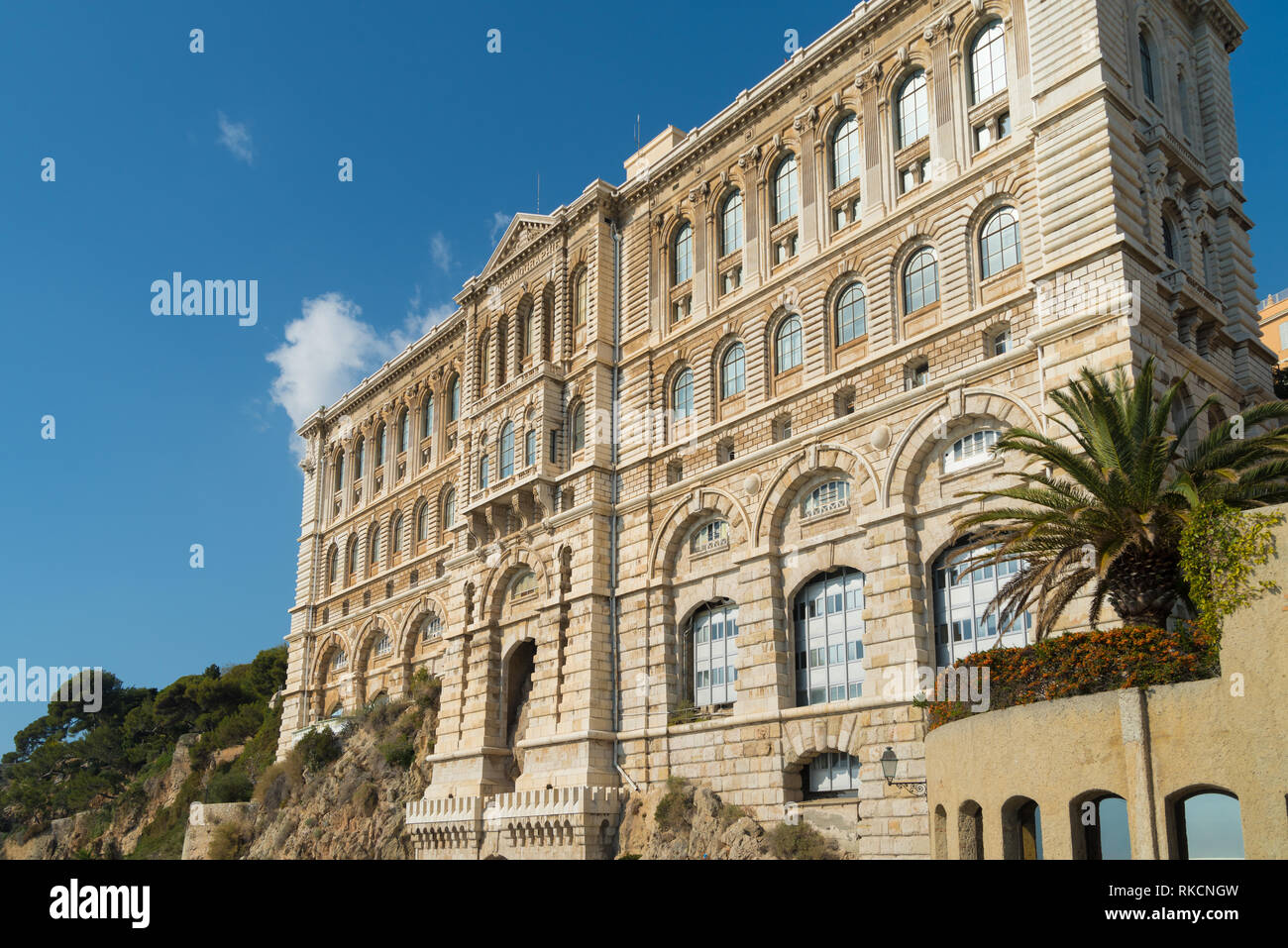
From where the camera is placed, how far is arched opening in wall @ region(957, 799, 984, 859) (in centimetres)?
1875

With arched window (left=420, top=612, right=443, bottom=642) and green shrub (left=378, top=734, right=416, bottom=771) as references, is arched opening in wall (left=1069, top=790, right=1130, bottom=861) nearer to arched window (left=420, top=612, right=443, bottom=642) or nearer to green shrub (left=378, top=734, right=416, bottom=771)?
green shrub (left=378, top=734, right=416, bottom=771)

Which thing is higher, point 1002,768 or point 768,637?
point 768,637

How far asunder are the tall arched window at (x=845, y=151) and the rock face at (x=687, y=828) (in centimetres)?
1827

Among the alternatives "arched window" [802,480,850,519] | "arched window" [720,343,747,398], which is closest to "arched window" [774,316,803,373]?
"arched window" [720,343,747,398]

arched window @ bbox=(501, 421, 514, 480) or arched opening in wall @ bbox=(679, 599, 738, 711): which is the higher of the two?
arched window @ bbox=(501, 421, 514, 480)

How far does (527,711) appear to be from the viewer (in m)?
41.2

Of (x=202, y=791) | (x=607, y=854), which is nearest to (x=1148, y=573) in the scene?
(x=607, y=854)

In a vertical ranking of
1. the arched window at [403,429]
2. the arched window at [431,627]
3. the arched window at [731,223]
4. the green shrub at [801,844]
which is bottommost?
the green shrub at [801,844]

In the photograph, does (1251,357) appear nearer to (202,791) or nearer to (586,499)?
(586,499)

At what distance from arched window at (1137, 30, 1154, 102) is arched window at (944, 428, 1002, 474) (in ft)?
34.3

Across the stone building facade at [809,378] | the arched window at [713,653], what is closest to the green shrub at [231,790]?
the stone building facade at [809,378]

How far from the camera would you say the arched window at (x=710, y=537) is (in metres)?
35.1

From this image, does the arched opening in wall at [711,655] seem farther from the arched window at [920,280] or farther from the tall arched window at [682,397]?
the arched window at [920,280]

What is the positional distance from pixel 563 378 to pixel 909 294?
48.4 feet
